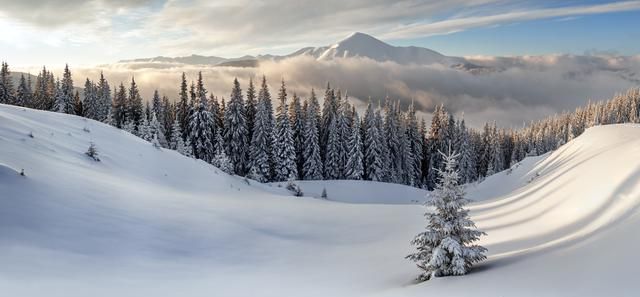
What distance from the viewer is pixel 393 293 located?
825 centimetres

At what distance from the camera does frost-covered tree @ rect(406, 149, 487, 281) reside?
335 inches

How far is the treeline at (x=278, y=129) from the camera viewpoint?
56.0 m

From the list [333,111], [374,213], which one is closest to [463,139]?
[333,111]

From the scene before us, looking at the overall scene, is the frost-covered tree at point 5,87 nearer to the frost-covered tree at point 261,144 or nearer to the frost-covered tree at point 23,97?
the frost-covered tree at point 23,97

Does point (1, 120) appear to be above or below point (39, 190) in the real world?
above

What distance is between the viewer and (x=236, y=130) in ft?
189

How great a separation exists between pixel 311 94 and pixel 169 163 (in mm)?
44117

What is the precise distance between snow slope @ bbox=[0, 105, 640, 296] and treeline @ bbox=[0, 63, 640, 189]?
24.4m

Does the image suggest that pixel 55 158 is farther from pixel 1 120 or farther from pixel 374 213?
pixel 374 213

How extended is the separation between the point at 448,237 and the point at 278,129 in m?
50.5

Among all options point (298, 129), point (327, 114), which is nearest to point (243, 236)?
point (298, 129)

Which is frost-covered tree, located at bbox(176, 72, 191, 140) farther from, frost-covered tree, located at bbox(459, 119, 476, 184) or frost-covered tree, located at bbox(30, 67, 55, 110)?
frost-covered tree, located at bbox(459, 119, 476, 184)

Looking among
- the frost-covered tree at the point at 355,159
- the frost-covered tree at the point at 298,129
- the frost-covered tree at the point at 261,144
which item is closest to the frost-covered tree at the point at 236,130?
the frost-covered tree at the point at 261,144

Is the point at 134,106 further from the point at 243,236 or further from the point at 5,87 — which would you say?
the point at 243,236
